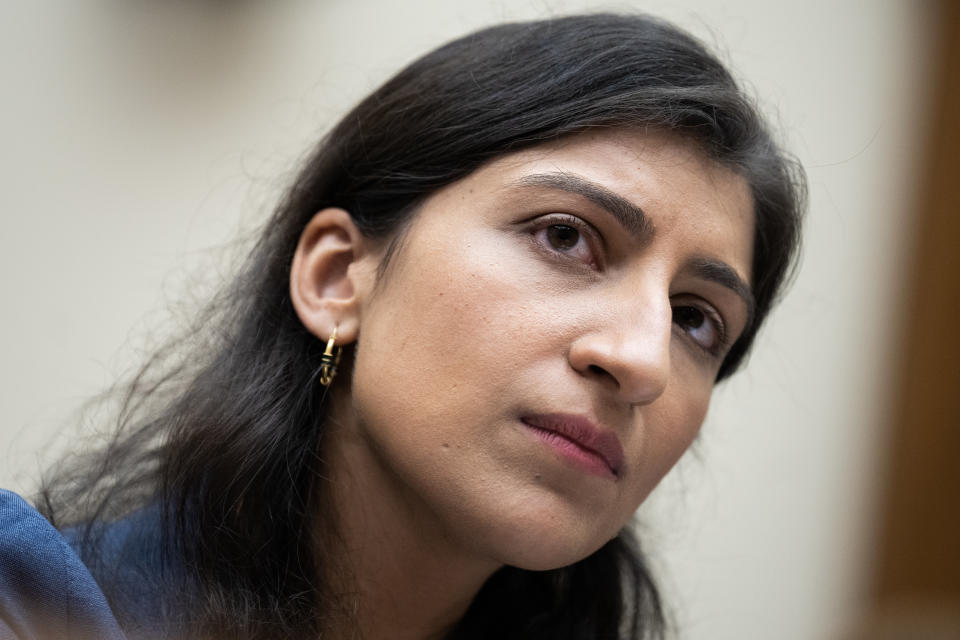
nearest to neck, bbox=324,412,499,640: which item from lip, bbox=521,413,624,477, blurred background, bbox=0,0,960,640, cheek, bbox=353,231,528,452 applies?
cheek, bbox=353,231,528,452

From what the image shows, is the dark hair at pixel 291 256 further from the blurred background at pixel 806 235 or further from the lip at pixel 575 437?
the lip at pixel 575 437

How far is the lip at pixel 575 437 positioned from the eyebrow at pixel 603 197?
28 cm

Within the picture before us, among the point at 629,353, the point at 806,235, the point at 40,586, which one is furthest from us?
the point at 806,235

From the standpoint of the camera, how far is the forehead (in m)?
1.33

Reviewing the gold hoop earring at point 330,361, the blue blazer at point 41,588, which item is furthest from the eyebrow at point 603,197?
the blue blazer at point 41,588

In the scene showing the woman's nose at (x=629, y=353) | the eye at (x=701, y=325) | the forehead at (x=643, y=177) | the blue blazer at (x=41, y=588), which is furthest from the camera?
the eye at (x=701, y=325)

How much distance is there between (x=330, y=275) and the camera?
1.49 metres

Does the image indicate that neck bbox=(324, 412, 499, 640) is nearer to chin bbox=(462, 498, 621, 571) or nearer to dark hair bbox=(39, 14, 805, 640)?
dark hair bbox=(39, 14, 805, 640)

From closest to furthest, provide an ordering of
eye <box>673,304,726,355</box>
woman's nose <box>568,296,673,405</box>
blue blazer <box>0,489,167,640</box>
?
blue blazer <box>0,489,167,640</box> < woman's nose <box>568,296,673,405</box> < eye <box>673,304,726,355</box>

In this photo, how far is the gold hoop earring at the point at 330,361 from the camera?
142cm

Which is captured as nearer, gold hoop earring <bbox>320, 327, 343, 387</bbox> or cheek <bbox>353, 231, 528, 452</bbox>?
cheek <bbox>353, 231, 528, 452</bbox>

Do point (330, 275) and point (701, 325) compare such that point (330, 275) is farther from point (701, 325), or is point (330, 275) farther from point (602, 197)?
point (701, 325)

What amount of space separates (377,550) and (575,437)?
1.29 feet

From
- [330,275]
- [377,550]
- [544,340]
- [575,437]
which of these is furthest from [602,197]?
[377,550]
